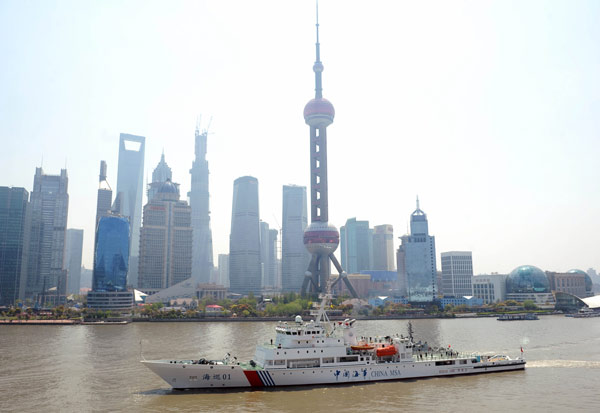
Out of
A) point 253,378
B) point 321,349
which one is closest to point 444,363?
point 321,349

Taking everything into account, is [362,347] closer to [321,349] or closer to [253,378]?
[321,349]

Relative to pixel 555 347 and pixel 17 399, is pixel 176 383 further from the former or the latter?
pixel 555 347

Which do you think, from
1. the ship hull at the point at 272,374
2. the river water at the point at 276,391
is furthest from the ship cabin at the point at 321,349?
the river water at the point at 276,391

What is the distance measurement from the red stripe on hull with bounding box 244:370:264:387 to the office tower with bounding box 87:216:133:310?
131388 mm

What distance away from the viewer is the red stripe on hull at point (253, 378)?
43344 mm

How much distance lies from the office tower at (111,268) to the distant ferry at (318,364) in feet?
425

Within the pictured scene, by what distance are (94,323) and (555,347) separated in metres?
119

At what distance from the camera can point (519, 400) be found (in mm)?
40594

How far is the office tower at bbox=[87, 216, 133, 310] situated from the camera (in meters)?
161

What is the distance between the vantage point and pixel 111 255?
16825cm

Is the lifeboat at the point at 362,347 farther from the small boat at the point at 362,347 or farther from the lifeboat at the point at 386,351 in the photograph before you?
the lifeboat at the point at 386,351

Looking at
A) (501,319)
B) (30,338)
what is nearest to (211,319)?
(30,338)

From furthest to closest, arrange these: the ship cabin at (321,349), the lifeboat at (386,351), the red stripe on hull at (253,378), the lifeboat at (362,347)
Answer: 1. the lifeboat at (386,351)
2. the lifeboat at (362,347)
3. the ship cabin at (321,349)
4. the red stripe on hull at (253,378)

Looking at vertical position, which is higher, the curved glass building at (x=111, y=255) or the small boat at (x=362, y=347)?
the curved glass building at (x=111, y=255)
